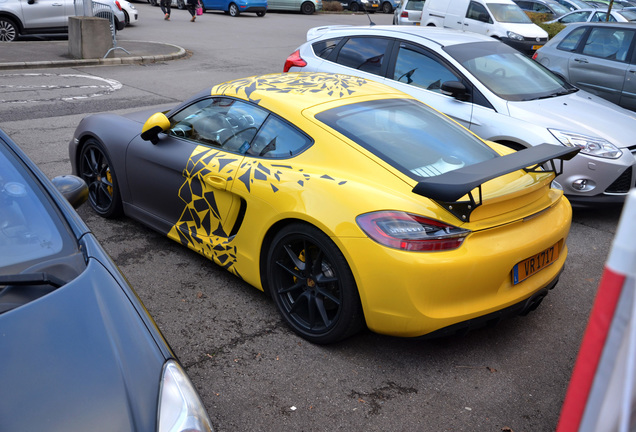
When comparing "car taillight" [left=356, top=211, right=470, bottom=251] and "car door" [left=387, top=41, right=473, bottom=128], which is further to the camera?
"car door" [left=387, top=41, right=473, bottom=128]

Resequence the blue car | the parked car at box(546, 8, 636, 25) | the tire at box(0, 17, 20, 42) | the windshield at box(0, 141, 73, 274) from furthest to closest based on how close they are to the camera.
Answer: the blue car → the parked car at box(546, 8, 636, 25) → the tire at box(0, 17, 20, 42) → the windshield at box(0, 141, 73, 274)

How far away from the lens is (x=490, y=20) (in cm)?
1623

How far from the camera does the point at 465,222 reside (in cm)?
320

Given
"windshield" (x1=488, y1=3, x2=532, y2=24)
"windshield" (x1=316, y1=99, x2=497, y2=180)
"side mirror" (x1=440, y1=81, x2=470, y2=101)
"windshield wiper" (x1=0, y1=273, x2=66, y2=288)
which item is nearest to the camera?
"windshield wiper" (x1=0, y1=273, x2=66, y2=288)

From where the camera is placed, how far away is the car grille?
571 centimetres

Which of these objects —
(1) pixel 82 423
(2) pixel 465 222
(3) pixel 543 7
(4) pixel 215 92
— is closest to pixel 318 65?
(4) pixel 215 92

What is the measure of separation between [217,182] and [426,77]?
3311mm

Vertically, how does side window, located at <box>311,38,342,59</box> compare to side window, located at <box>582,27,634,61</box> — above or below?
below

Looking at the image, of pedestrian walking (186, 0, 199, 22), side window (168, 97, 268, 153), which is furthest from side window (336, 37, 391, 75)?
pedestrian walking (186, 0, 199, 22)

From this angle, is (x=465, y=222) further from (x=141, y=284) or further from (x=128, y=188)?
(x=128, y=188)

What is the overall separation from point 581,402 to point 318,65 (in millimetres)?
6624

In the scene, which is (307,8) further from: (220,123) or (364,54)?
(220,123)

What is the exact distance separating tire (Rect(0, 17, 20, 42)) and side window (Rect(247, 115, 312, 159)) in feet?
46.3

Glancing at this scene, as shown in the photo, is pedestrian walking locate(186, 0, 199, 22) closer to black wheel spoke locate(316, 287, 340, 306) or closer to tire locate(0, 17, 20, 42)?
tire locate(0, 17, 20, 42)
